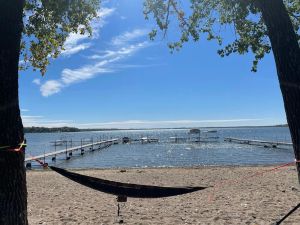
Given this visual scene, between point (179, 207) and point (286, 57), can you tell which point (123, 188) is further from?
point (179, 207)

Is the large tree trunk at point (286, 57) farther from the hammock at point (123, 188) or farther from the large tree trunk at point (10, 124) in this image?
the large tree trunk at point (10, 124)

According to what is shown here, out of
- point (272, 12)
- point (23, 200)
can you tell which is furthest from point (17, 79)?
point (272, 12)

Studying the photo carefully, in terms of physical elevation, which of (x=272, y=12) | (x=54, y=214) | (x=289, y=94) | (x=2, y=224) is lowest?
(x=54, y=214)

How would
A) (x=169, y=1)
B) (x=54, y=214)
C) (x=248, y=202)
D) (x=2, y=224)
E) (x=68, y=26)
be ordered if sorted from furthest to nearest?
(x=248, y=202) → (x=54, y=214) → (x=68, y=26) → (x=169, y=1) → (x=2, y=224)

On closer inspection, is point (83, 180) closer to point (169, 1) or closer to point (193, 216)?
point (169, 1)

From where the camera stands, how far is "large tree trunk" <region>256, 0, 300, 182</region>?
4.04 m

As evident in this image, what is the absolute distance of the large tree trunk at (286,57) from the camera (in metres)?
4.04

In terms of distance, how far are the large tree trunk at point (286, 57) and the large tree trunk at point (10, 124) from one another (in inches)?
100

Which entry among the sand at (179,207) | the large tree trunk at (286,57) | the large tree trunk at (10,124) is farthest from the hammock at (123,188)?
the sand at (179,207)

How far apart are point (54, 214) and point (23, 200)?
Result: 5.55 metres

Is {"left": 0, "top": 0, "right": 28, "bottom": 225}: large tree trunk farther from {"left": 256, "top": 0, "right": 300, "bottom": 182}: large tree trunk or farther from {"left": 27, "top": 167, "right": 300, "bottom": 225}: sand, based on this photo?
{"left": 27, "top": 167, "right": 300, "bottom": 225}: sand

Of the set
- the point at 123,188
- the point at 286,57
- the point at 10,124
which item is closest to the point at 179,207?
the point at 123,188

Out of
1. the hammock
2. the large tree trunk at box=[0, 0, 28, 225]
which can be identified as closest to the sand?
the hammock

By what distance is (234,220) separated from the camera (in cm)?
788
